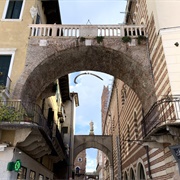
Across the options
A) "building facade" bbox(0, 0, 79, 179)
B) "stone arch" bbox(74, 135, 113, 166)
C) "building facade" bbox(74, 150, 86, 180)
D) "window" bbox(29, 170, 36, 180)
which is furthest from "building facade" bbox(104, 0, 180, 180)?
"building facade" bbox(74, 150, 86, 180)

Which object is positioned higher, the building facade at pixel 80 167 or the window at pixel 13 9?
the window at pixel 13 9

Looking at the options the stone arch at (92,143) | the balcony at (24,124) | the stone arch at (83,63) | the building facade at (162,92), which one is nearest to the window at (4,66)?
the stone arch at (83,63)

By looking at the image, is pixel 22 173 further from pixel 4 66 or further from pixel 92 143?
pixel 92 143

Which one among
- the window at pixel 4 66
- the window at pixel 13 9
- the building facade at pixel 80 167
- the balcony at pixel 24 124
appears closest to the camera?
the balcony at pixel 24 124

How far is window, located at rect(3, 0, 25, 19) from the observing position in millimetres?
12016

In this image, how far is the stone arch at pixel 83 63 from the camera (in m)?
10.4

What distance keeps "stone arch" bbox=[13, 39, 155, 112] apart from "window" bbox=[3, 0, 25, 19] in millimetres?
2134

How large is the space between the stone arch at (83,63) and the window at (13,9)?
2.13m

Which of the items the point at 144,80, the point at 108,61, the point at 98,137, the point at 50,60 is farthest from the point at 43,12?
the point at 98,137

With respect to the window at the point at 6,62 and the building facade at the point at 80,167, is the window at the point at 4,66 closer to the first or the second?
the window at the point at 6,62

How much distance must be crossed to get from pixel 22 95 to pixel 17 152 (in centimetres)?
255

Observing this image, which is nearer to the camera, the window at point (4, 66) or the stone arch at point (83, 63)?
the window at point (4, 66)

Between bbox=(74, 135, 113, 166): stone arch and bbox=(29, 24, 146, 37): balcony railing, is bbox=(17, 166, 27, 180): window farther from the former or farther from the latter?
bbox=(74, 135, 113, 166): stone arch

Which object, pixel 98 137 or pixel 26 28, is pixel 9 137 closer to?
pixel 26 28
